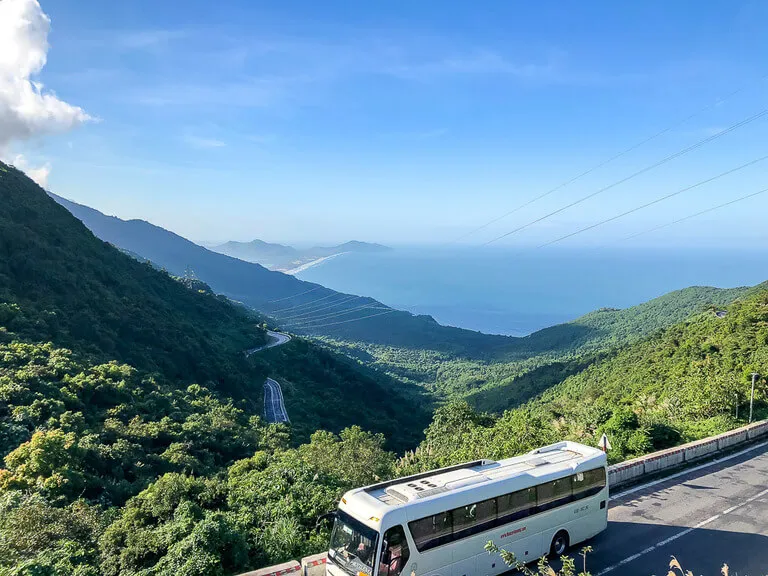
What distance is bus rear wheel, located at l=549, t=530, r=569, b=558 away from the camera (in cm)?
1171

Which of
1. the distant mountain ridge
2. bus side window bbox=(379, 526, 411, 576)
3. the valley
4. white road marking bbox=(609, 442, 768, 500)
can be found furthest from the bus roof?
the distant mountain ridge

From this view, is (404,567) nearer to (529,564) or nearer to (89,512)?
(529,564)

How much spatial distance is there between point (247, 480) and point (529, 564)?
28.8 ft

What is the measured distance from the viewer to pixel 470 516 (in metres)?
10.1

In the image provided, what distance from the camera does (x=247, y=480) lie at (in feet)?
49.1

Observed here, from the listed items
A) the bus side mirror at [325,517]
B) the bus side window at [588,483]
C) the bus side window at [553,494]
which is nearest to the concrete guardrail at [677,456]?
the bus side mirror at [325,517]

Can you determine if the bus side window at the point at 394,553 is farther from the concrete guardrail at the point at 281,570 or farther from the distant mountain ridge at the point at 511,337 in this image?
the distant mountain ridge at the point at 511,337

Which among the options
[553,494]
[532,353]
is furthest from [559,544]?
[532,353]

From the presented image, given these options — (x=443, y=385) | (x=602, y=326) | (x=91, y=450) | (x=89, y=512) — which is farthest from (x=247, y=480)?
(x=602, y=326)

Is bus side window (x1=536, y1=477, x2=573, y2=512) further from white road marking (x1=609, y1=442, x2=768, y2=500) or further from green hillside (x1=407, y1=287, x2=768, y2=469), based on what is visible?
green hillside (x1=407, y1=287, x2=768, y2=469)

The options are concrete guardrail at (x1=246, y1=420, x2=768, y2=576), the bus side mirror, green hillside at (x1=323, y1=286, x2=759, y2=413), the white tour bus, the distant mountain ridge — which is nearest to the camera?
the white tour bus

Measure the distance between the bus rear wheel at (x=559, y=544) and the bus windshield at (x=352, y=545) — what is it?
210 inches

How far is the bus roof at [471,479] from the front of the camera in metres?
9.67

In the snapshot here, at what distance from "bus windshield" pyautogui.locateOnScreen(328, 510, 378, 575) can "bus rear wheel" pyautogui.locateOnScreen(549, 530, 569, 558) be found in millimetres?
5339
